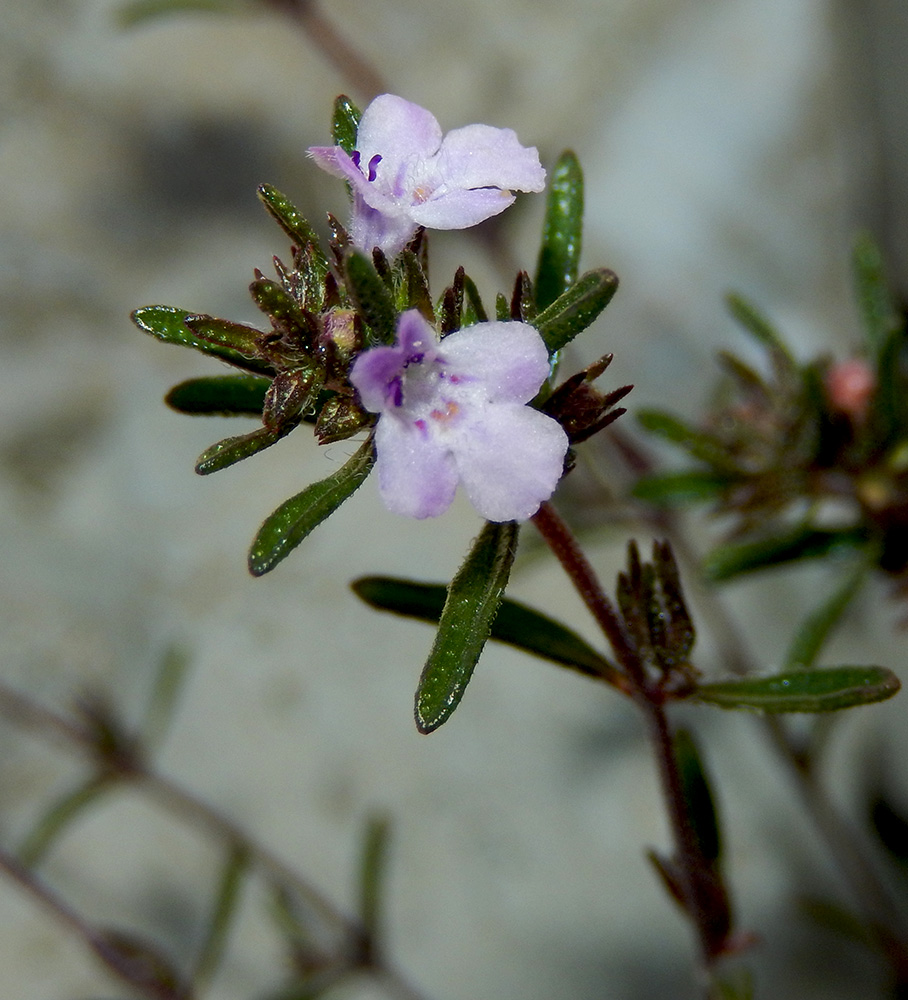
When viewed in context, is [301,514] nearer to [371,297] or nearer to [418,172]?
[371,297]

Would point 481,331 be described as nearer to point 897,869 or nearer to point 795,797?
point 795,797

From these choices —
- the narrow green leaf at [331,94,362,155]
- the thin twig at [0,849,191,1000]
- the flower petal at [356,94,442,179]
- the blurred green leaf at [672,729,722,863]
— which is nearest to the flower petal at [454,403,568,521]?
the flower petal at [356,94,442,179]

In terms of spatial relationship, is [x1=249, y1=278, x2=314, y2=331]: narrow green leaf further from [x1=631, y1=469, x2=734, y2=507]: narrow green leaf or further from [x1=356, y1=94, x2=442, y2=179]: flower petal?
[x1=631, y1=469, x2=734, y2=507]: narrow green leaf

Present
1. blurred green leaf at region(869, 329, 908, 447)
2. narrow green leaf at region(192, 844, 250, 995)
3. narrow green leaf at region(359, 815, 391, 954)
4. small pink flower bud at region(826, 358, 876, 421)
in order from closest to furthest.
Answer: blurred green leaf at region(869, 329, 908, 447), small pink flower bud at region(826, 358, 876, 421), narrow green leaf at region(192, 844, 250, 995), narrow green leaf at region(359, 815, 391, 954)

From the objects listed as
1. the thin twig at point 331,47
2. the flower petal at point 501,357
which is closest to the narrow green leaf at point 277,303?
the flower petal at point 501,357

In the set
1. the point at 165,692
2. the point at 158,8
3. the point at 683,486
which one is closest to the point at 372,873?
the point at 165,692
